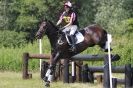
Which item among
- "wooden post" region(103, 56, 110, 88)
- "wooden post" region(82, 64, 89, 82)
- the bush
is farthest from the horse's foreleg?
the bush

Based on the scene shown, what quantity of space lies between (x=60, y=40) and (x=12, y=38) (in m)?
29.2

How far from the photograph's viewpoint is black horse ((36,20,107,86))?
1789 cm

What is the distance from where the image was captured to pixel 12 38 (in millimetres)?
47188

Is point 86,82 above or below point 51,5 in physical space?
below

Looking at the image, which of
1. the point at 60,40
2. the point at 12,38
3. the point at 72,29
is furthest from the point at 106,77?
the point at 12,38

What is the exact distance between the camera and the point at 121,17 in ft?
159

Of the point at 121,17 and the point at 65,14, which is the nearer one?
the point at 65,14

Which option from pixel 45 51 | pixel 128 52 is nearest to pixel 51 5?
pixel 45 51

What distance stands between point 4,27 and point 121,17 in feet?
38.7

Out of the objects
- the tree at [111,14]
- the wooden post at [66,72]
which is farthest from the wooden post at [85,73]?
the tree at [111,14]

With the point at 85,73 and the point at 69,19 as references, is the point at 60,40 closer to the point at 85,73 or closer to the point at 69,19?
the point at 69,19

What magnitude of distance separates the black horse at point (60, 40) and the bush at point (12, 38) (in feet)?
83.8

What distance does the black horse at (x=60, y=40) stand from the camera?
17891 mm

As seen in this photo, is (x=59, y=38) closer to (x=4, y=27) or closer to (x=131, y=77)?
(x=131, y=77)
